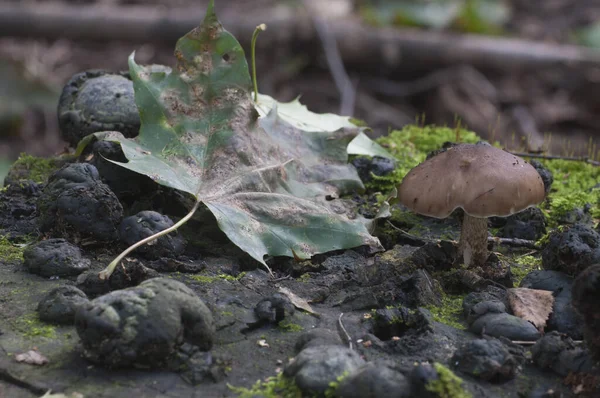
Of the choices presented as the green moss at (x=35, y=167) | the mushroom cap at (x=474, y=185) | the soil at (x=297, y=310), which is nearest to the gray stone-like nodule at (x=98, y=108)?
the green moss at (x=35, y=167)

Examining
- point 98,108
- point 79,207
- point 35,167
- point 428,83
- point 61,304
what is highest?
point 98,108

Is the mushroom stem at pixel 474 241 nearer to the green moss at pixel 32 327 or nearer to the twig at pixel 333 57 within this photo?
the green moss at pixel 32 327

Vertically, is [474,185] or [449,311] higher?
[474,185]

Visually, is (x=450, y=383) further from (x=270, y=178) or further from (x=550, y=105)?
(x=550, y=105)

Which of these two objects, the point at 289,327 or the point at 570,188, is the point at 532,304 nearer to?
the point at 289,327

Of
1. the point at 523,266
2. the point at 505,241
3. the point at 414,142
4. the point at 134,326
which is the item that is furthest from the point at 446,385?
the point at 414,142

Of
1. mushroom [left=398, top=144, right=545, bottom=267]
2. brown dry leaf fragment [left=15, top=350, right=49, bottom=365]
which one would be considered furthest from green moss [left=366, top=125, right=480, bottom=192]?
brown dry leaf fragment [left=15, top=350, right=49, bottom=365]
